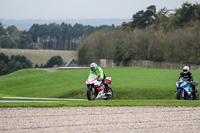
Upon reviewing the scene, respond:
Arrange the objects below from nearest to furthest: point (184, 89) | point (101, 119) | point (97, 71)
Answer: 1. point (101, 119)
2. point (97, 71)
3. point (184, 89)

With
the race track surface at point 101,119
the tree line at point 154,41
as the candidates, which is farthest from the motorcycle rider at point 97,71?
the tree line at point 154,41

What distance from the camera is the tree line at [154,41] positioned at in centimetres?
8738

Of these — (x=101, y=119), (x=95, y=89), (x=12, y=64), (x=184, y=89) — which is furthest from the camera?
(x=12, y=64)

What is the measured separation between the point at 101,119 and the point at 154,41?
8911 centimetres

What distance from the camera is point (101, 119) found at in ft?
49.2

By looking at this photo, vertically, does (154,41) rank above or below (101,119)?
above

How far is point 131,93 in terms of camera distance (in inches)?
1374

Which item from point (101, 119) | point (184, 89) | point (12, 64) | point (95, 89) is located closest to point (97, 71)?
point (95, 89)

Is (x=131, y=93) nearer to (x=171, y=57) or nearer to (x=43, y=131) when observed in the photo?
(x=43, y=131)

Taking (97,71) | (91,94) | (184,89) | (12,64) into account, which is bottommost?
(12,64)

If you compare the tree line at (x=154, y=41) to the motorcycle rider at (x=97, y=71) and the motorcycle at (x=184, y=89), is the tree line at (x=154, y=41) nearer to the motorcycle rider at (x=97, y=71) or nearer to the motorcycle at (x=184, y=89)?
the motorcycle at (x=184, y=89)

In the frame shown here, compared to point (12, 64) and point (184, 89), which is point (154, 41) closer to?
point (12, 64)

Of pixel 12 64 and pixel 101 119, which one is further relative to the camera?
pixel 12 64

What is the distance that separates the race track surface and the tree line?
225 feet
